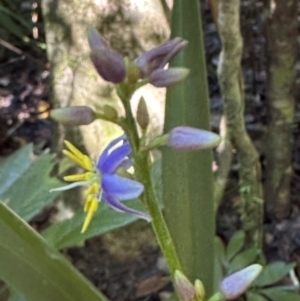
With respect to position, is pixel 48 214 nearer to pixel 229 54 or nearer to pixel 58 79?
pixel 58 79

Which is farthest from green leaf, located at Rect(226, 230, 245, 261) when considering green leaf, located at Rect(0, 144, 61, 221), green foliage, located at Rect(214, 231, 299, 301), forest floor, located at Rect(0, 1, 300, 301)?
green leaf, located at Rect(0, 144, 61, 221)

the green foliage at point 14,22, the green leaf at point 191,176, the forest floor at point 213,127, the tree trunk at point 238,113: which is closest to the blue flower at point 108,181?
the green leaf at point 191,176

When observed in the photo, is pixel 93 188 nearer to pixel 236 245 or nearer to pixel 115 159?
pixel 115 159

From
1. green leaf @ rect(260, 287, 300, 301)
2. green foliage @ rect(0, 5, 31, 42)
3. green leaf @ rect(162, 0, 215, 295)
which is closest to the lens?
green leaf @ rect(162, 0, 215, 295)

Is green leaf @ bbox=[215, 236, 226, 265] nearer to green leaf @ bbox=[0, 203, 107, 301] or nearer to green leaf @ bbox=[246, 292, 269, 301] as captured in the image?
green leaf @ bbox=[246, 292, 269, 301]

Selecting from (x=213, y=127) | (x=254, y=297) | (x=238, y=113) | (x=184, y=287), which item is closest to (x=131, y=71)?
(x=184, y=287)

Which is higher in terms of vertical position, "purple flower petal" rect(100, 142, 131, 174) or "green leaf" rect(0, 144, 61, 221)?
"purple flower petal" rect(100, 142, 131, 174)

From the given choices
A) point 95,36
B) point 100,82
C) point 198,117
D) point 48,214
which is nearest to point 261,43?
point 100,82

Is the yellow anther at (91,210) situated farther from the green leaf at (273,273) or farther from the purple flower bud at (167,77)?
the green leaf at (273,273)
